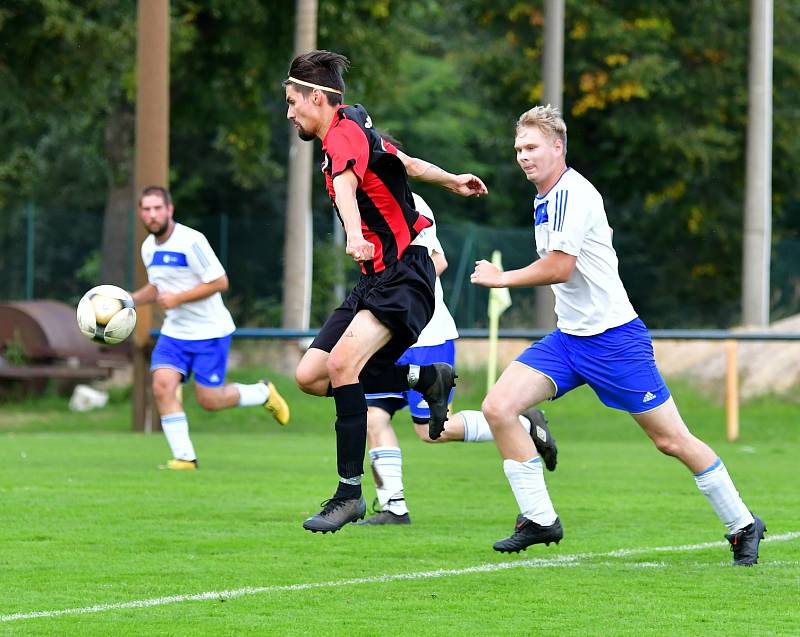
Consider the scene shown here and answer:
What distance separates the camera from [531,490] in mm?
7277

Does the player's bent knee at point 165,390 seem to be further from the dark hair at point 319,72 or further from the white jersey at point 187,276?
the dark hair at point 319,72

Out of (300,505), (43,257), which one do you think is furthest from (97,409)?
(300,505)

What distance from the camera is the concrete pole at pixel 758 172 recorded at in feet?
76.0

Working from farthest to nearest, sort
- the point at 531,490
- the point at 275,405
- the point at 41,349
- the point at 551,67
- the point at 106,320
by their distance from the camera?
the point at 551,67, the point at 41,349, the point at 275,405, the point at 106,320, the point at 531,490

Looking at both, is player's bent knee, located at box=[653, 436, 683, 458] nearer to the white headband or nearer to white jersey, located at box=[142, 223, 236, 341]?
the white headband

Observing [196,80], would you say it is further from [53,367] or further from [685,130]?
[685,130]

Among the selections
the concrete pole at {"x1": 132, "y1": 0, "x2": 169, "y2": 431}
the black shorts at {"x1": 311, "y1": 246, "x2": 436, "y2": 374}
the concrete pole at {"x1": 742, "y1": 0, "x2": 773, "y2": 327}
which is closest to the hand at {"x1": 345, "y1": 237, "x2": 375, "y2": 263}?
the black shorts at {"x1": 311, "y1": 246, "x2": 436, "y2": 374}

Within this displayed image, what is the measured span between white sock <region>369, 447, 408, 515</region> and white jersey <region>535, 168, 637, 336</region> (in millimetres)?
2048

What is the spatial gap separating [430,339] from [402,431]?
900 cm

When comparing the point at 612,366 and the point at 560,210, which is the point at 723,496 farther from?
the point at 560,210

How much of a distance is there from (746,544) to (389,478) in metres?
2.40

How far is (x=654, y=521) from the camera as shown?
9023 millimetres

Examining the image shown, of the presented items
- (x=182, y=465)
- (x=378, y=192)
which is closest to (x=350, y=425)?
(x=378, y=192)

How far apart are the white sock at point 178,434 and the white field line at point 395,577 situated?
4.97 metres
